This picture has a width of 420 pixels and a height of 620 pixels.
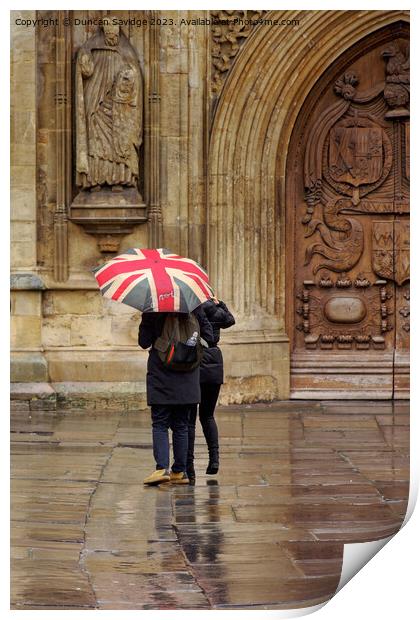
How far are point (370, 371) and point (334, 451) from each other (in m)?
3.02

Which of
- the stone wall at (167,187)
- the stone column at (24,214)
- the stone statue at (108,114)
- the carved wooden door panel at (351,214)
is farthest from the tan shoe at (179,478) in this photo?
the carved wooden door panel at (351,214)

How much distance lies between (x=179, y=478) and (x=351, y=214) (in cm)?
506

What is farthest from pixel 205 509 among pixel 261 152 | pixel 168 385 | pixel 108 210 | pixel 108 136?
pixel 261 152

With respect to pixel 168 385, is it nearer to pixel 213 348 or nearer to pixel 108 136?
pixel 213 348

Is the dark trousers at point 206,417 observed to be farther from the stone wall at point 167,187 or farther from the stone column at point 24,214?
the stone column at point 24,214

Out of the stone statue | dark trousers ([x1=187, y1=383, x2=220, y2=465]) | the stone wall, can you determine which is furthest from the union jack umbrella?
the stone statue

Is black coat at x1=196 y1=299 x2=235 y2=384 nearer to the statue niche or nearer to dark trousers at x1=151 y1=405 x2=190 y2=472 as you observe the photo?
dark trousers at x1=151 y1=405 x2=190 y2=472

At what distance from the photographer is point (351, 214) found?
1358cm

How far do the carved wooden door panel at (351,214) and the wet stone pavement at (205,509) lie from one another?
A: 4.05 ft

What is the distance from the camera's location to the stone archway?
12.9m

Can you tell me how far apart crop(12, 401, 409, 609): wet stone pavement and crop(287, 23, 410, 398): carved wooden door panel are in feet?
4.05

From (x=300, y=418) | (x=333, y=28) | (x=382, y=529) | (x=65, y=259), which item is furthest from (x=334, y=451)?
(x=333, y=28)

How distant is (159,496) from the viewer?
8688mm

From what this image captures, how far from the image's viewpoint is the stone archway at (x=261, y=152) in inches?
507
